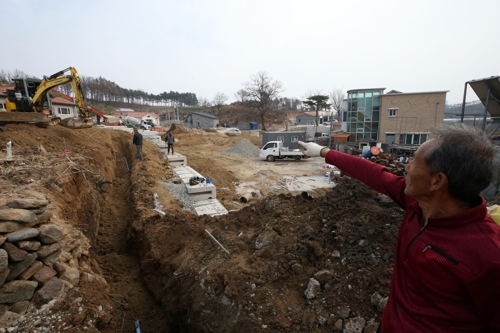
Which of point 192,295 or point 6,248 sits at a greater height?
point 6,248

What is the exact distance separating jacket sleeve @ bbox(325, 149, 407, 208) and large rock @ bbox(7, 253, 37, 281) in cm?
407

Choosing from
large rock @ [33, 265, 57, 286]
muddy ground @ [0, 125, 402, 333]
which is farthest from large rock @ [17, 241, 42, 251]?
muddy ground @ [0, 125, 402, 333]

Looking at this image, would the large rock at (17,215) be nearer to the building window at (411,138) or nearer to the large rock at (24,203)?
the large rock at (24,203)

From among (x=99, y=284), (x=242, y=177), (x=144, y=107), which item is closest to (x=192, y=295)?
(x=99, y=284)

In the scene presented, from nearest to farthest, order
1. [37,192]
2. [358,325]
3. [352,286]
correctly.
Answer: [358,325] < [352,286] < [37,192]

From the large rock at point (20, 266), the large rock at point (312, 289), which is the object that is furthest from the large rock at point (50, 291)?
the large rock at point (312, 289)

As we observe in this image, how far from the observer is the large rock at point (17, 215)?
359 centimetres

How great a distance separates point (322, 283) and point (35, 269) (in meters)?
3.80

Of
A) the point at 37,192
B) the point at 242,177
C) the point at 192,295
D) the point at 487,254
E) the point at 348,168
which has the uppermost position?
the point at 348,168

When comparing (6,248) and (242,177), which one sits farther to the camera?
(242,177)

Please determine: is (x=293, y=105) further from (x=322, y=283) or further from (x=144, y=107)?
(x=322, y=283)

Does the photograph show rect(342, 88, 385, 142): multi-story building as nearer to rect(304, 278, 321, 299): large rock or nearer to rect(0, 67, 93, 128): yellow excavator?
rect(0, 67, 93, 128): yellow excavator

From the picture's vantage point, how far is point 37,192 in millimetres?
5039

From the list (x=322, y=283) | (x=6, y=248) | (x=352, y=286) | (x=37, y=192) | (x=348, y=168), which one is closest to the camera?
(x=348, y=168)
